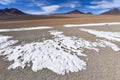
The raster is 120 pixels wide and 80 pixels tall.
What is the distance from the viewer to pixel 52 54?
7773 millimetres

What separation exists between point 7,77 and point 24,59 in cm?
157

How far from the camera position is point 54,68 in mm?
6473

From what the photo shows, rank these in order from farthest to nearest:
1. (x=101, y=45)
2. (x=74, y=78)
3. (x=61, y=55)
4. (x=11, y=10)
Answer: (x=11, y=10) → (x=101, y=45) → (x=61, y=55) → (x=74, y=78)

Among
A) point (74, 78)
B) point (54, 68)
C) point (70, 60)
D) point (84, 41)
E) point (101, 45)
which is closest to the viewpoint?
point (74, 78)

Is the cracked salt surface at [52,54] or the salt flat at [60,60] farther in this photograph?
the cracked salt surface at [52,54]

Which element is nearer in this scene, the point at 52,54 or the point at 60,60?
the point at 60,60

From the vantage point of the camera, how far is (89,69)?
6.48 metres

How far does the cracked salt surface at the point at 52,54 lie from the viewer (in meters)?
6.65

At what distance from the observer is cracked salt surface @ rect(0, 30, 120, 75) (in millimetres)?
6648

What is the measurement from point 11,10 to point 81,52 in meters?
204

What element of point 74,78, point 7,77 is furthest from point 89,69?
point 7,77

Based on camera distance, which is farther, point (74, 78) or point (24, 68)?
point (24, 68)

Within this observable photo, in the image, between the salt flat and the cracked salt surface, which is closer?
the salt flat

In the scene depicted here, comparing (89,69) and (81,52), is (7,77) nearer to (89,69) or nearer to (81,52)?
(89,69)
